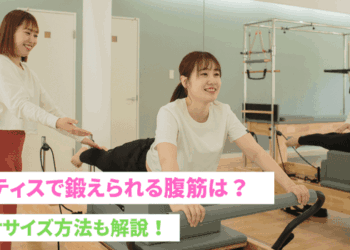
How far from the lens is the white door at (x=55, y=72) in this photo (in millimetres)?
4312

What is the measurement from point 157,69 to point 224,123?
3.80 metres

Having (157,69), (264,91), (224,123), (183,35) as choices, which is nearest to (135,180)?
(224,123)

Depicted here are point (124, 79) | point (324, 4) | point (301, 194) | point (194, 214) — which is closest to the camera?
point (194, 214)

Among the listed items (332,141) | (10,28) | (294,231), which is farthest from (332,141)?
(10,28)

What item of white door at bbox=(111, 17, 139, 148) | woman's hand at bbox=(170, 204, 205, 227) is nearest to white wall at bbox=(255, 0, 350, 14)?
white door at bbox=(111, 17, 139, 148)

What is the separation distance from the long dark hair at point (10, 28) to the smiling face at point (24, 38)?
1 cm

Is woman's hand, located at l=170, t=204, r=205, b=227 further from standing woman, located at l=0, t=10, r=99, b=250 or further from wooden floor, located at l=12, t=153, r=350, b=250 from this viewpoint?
wooden floor, located at l=12, t=153, r=350, b=250

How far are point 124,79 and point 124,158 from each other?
9.86 ft

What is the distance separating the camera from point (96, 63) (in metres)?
3.28

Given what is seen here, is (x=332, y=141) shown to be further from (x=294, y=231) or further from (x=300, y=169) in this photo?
(x=294, y=231)

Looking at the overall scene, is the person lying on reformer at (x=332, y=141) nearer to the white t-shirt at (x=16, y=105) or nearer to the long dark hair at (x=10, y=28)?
the white t-shirt at (x=16, y=105)

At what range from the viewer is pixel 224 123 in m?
1.40

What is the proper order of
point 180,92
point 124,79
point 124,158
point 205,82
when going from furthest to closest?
point 124,79 → point 124,158 → point 180,92 → point 205,82

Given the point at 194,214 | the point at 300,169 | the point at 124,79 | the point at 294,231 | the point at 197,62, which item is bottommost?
the point at 294,231
